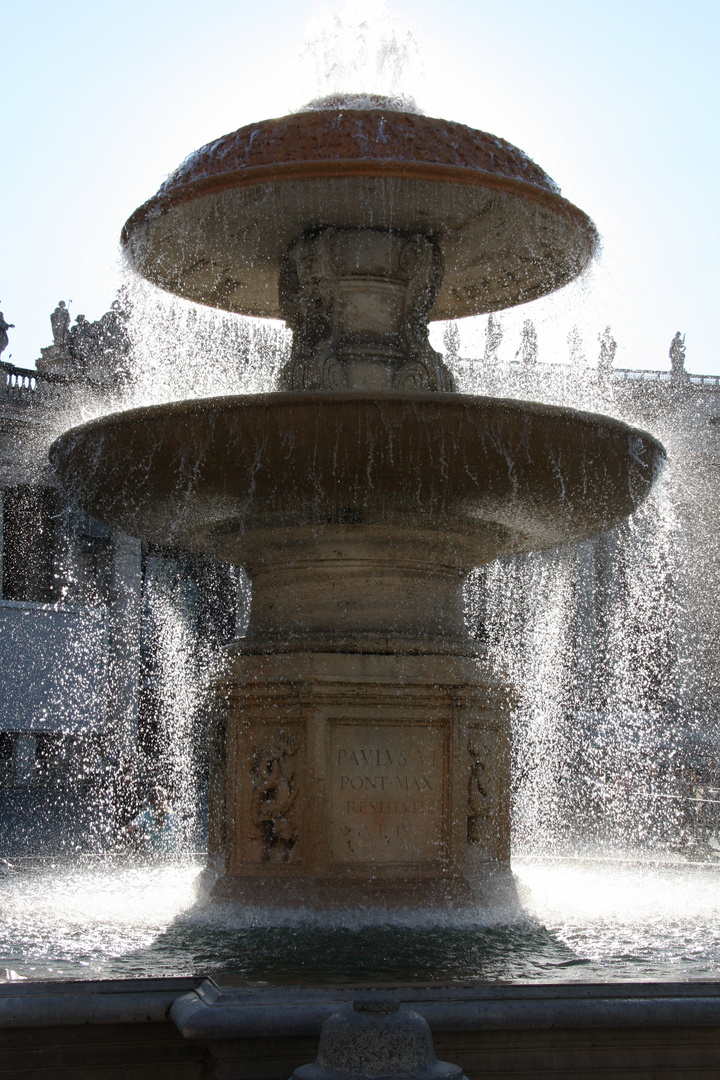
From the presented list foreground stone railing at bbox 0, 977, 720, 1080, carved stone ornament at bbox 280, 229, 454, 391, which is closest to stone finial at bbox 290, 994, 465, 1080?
foreground stone railing at bbox 0, 977, 720, 1080

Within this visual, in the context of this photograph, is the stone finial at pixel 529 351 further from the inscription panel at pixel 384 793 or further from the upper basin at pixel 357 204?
the inscription panel at pixel 384 793

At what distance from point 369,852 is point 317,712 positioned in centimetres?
75

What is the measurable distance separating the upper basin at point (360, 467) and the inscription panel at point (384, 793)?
43.3 inches

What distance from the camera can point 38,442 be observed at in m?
27.5

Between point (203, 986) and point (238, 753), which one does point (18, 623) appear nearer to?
point (238, 753)

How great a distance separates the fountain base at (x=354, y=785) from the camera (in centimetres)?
662

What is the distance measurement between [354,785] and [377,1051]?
10.5ft

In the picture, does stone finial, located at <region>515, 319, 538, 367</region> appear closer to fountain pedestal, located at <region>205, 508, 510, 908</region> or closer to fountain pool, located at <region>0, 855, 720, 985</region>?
fountain pedestal, located at <region>205, 508, 510, 908</region>

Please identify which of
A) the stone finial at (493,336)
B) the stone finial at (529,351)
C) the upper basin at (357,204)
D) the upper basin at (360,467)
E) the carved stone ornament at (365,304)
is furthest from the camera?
the stone finial at (529,351)

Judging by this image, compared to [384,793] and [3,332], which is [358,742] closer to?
[384,793]

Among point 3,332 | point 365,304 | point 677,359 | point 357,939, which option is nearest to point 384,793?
point 357,939

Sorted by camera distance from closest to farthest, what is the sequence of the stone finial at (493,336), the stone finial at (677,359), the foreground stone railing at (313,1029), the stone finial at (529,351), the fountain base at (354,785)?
the foreground stone railing at (313,1029) < the fountain base at (354,785) < the stone finial at (493,336) < the stone finial at (529,351) < the stone finial at (677,359)

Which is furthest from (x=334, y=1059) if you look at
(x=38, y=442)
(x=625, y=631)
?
(x=625, y=631)

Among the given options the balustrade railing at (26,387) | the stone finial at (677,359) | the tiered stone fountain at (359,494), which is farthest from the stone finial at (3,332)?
the tiered stone fountain at (359,494)
